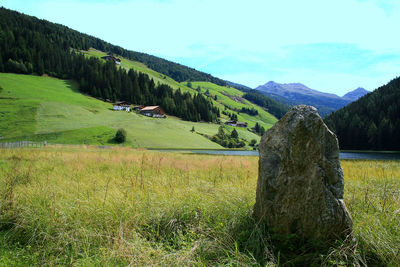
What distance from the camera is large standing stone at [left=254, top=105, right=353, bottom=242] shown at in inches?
135

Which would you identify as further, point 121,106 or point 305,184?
point 121,106

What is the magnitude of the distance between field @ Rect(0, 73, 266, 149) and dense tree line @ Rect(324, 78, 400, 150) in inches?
2285

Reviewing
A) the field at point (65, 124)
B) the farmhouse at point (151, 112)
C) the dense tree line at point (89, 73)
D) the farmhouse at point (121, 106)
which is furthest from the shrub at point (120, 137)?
the dense tree line at point (89, 73)

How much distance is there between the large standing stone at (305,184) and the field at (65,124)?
54.0 meters

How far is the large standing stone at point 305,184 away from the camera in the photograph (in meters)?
3.44

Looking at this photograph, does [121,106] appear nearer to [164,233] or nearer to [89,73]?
[89,73]

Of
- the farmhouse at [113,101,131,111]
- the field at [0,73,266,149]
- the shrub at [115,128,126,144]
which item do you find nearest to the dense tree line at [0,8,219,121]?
the farmhouse at [113,101,131,111]

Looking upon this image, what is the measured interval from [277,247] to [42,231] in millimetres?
4354


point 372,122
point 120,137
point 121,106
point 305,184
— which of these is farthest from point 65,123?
point 372,122

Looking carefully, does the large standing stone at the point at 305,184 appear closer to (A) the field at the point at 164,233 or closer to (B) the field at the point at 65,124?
(A) the field at the point at 164,233

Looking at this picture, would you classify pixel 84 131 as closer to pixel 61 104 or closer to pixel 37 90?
pixel 61 104

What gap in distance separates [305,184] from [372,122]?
102 meters

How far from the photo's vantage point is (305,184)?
3594 mm

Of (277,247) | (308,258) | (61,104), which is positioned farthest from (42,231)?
(61,104)
